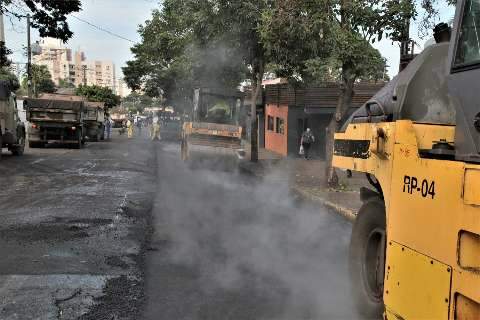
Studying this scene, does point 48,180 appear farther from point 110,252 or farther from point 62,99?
point 62,99

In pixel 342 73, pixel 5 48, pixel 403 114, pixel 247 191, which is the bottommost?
pixel 247 191

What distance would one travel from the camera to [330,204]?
11.7 meters

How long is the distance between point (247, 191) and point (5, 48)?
12819 millimetres

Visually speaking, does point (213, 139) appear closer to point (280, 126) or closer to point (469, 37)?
point (280, 126)

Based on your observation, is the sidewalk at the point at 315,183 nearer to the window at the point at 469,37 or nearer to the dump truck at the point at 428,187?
the dump truck at the point at 428,187

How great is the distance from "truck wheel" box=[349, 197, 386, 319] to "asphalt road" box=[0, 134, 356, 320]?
31cm

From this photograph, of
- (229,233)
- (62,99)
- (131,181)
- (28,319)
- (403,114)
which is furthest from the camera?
(62,99)

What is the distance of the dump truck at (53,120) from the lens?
25.4 metres

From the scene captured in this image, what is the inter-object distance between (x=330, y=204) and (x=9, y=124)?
1423cm

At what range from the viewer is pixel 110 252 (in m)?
6.70

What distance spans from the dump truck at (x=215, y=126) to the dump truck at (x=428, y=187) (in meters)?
15.0

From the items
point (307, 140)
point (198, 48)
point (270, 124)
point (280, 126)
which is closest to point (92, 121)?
point (270, 124)

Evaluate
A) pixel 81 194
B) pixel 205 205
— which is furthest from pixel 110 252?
pixel 81 194

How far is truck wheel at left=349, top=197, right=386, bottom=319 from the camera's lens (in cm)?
407
